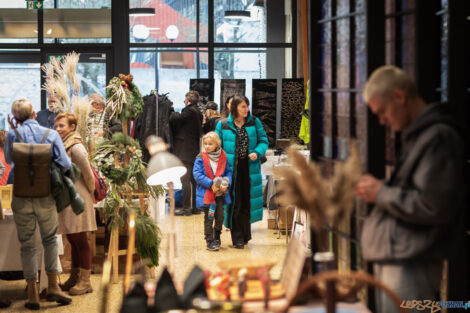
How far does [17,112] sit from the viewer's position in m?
5.73

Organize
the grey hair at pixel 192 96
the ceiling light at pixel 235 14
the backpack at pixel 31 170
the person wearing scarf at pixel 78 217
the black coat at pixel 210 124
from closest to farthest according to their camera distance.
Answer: the backpack at pixel 31 170 < the person wearing scarf at pixel 78 217 < the black coat at pixel 210 124 < the grey hair at pixel 192 96 < the ceiling light at pixel 235 14

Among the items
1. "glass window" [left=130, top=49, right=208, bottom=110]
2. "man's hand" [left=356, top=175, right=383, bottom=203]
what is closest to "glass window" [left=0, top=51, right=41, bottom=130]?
"glass window" [left=130, top=49, right=208, bottom=110]

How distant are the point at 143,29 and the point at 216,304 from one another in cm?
1116

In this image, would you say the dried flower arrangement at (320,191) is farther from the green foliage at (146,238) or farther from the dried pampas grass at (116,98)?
the dried pampas grass at (116,98)

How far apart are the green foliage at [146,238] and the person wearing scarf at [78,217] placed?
45 centimetres

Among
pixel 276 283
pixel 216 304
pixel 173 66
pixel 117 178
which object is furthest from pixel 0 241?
pixel 173 66

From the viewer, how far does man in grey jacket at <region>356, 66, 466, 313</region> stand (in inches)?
104

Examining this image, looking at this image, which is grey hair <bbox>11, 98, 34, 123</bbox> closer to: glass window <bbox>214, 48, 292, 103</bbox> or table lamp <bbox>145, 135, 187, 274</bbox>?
table lamp <bbox>145, 135, 187, 274</bbox>

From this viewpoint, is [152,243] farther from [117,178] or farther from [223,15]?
[223,15]

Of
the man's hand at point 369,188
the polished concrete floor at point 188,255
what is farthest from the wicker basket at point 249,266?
the polished concrete floor at point 188,255

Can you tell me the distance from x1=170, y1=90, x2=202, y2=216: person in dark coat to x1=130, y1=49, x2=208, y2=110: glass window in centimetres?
250

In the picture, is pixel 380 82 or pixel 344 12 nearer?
pixel 380 82

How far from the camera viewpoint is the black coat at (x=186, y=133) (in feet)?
34.5

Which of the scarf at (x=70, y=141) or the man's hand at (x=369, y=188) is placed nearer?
the man's hand at (x=369, y=188)
